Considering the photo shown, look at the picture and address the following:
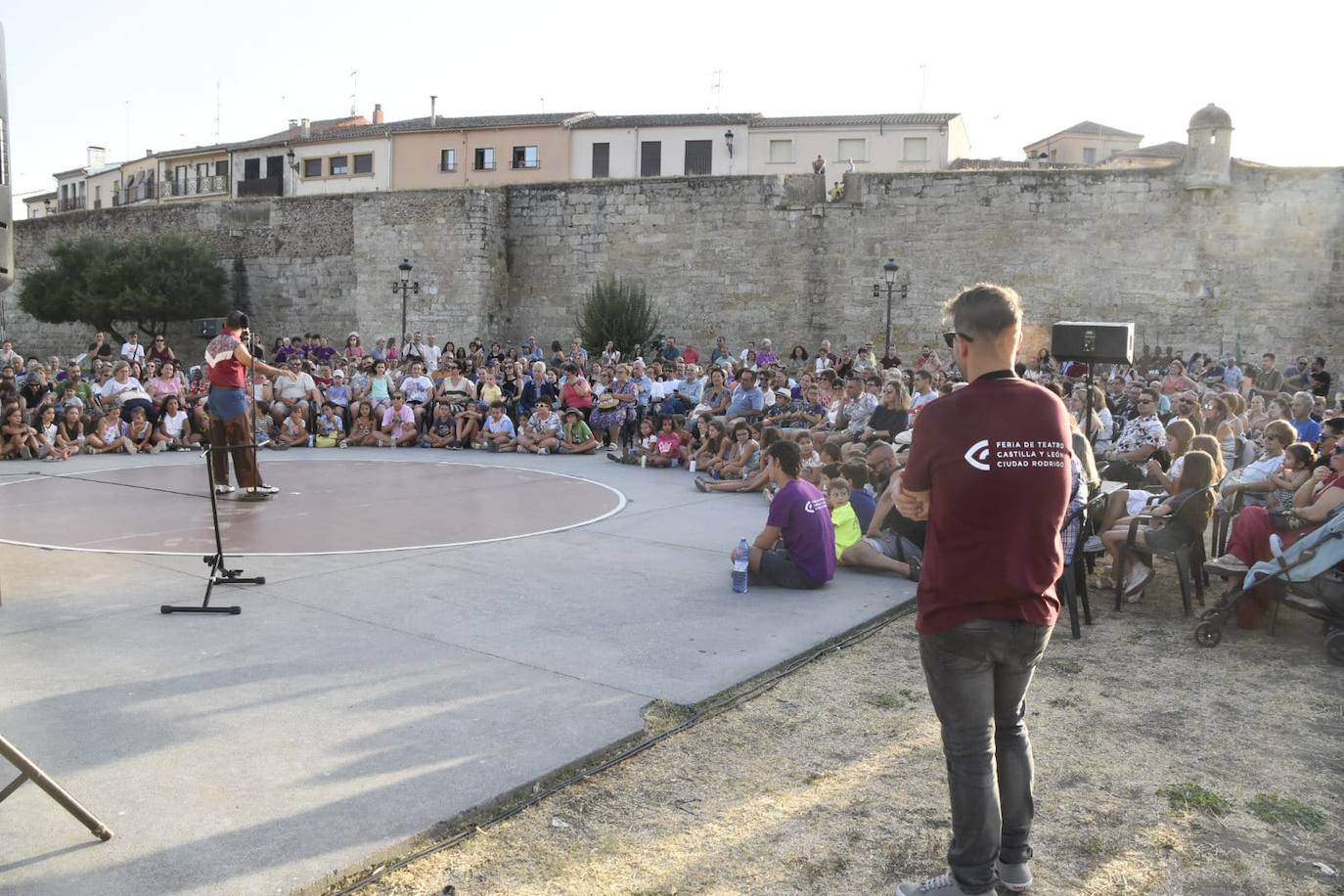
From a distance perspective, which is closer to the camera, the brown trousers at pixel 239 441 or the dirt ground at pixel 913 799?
the dirt ground at pixel 913 799

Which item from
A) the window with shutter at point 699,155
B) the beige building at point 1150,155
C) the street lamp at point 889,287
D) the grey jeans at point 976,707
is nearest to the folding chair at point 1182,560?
the grey jeans at point 976,707

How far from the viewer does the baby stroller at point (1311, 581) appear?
559cm

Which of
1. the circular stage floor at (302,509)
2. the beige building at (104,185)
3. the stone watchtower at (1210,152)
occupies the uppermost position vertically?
the beige building at (104,185)

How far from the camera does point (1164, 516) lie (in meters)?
6.69

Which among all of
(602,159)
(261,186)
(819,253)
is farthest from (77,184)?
(819,253)

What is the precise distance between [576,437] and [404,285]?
13.1 m

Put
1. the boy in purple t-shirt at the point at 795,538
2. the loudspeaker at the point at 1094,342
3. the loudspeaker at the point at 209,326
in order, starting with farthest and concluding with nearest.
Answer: the loudspeaker at the point at 209,326, the loudspeaker at the point at 1094,342, the boy in purple t-shirt at the point at 795,538

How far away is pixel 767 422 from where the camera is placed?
45.9 feet

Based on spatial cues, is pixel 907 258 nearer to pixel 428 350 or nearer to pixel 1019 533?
pixel 428 350

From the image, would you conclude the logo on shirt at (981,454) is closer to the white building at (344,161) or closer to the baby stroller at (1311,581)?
the baby stroller at (1311,581)

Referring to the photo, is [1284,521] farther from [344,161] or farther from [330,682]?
[344,161]

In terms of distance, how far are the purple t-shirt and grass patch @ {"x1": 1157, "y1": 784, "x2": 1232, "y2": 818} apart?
3.02m

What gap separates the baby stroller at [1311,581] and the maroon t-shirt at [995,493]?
3580 mm

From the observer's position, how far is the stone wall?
22219mm
